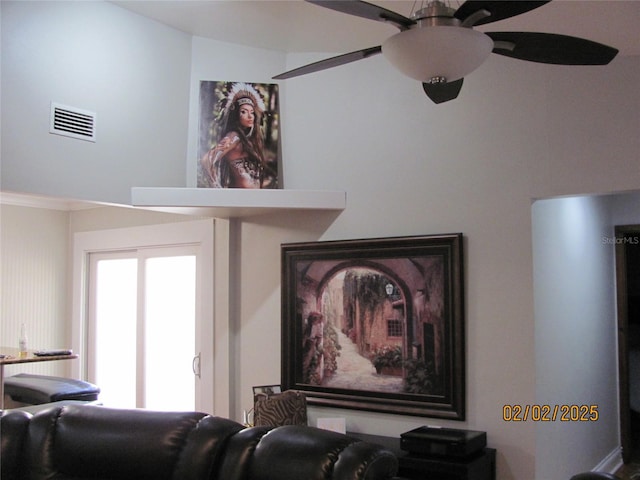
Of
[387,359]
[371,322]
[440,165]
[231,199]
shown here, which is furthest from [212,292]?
[440,165]

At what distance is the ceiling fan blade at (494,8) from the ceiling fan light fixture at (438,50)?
0.07 meters

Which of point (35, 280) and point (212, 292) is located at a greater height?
point (35, 280)

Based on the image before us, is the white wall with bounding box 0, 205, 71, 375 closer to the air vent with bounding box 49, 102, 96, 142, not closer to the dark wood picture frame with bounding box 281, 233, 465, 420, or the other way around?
the air vent with bounding box 49, 102, 96, 142

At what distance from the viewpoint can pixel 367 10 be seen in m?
2.07

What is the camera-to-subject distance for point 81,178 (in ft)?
12.7

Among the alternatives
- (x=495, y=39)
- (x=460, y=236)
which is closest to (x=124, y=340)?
(x=460, y=236)

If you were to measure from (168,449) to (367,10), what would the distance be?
1785 millimetres

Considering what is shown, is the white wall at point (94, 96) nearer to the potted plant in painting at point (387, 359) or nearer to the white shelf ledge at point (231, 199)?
the white shelf ledge at point (231, 199)

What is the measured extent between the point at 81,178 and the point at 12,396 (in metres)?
2.44

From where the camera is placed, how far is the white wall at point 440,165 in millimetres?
3525

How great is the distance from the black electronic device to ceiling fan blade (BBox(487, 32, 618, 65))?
2.00m

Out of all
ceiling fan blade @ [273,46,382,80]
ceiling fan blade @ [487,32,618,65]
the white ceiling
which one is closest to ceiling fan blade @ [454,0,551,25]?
ceiling fan blade @ [487,32,618,65]
